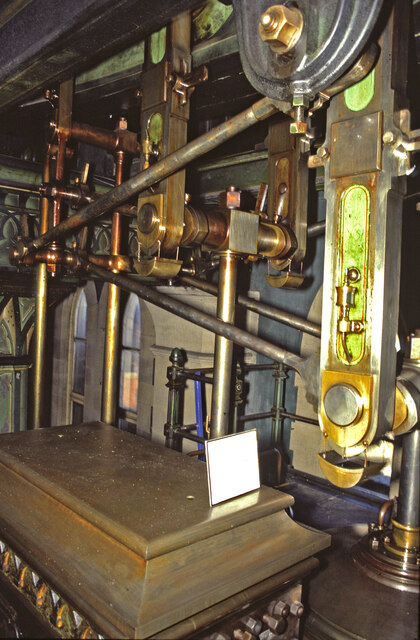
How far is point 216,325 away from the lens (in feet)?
4.99

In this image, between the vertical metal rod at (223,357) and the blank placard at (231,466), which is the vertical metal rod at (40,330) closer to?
the vertical metal rod at (223,357)

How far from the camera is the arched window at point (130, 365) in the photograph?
16.5 feet

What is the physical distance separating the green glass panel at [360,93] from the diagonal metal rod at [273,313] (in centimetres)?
72

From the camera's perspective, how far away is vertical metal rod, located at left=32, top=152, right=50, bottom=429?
231 cm

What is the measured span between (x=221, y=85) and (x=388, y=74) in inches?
41.6

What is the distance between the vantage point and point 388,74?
1.07 meters

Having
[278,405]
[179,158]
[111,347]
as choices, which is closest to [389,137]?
[179,158]

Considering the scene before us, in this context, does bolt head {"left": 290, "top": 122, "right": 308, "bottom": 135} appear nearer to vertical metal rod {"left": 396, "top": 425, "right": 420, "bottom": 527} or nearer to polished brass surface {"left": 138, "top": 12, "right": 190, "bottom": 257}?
polished brass surface {"left": 138, "top": 12, "right": 190, "bottom": 257}

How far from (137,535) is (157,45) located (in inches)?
61.9

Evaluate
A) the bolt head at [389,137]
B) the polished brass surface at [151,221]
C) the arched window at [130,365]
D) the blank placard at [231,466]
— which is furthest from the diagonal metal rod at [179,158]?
the arched window at [130,365]

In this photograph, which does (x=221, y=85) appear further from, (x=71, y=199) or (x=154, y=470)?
(x=154, y=470)

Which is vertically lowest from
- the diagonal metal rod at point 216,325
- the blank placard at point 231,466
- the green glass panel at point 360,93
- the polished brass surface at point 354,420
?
the blank placard at point 231,466

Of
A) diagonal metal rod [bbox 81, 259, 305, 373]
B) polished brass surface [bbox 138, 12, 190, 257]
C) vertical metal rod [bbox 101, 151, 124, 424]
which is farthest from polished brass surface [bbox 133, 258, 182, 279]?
vertical metal rod [bbox 101, 151, 124, 424]

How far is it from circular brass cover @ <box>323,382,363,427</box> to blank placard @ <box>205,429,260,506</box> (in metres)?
0.33
